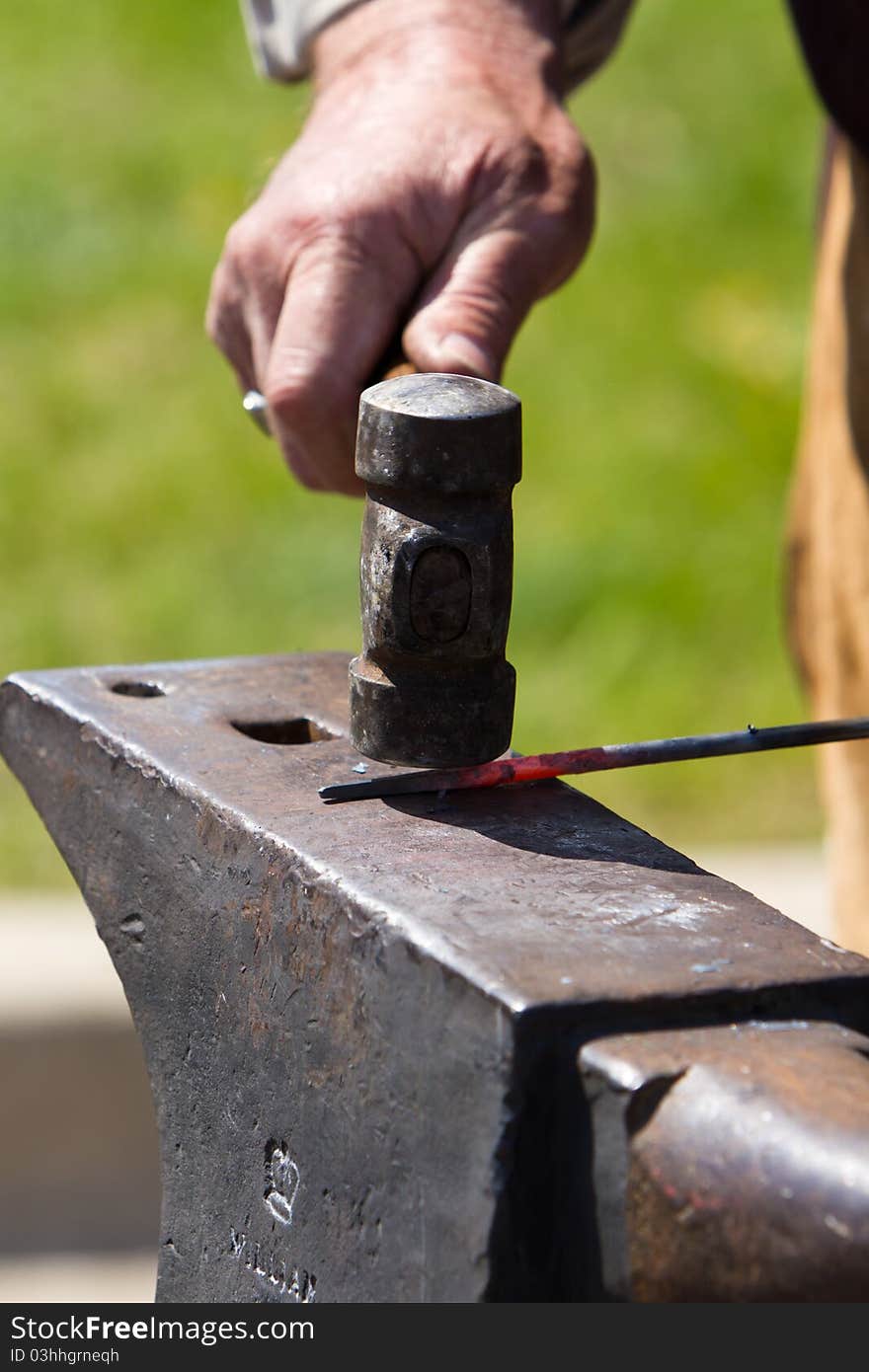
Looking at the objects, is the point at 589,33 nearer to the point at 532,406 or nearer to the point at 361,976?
the point at 361,976

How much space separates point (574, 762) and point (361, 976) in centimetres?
27

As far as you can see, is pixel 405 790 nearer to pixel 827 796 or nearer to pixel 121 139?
pixel 827 796

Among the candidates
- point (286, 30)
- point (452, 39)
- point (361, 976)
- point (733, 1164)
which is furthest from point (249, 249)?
point (733, 1164)

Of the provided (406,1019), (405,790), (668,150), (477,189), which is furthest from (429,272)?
(668,150)

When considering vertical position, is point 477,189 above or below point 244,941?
above

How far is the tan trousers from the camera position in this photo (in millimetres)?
2102

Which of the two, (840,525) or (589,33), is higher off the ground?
(589,33)

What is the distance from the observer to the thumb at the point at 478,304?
149cm

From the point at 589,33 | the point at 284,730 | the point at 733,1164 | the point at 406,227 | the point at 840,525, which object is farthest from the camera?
the point at 840,525

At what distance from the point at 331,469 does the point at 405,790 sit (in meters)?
0.40

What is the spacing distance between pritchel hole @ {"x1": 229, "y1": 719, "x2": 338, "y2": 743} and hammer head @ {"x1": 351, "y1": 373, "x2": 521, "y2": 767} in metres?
0.12

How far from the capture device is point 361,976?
3.65ft

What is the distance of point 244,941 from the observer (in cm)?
123

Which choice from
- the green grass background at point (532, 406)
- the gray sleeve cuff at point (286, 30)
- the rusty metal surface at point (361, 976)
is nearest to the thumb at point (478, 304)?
the rusty metal surface at point (361, 976)
